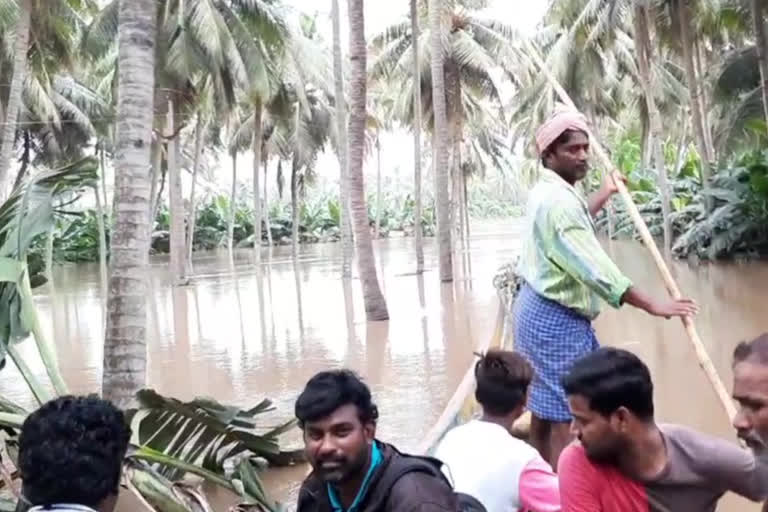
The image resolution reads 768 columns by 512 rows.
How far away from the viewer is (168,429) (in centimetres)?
523

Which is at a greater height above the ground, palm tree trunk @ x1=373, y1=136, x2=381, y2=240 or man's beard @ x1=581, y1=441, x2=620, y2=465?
palm tree trunk @ x1=373, y1=136, x2=381, y2=240

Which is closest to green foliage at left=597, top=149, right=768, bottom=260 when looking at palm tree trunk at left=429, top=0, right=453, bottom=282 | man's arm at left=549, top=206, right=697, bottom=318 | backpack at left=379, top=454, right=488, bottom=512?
palm tree trunk at left=429, top=0, right=453, bottom=282

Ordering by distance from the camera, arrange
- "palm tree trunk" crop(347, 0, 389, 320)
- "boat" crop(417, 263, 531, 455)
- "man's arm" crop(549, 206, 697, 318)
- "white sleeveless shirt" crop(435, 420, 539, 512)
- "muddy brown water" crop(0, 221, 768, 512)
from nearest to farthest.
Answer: "white sleeveless shirt" crop(435, 420, 539, 512) < "man's arm" crop(549, 206, 697, 318) < "boat" crop(417, 263, 531, 455) < "muddy brown water" crop(0, 221, 768, 512) < "palm tree trunk" crop(347, 0, 389, 320)

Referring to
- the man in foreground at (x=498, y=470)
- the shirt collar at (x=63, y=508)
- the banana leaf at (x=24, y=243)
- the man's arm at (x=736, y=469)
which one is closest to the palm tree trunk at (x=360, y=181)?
the banana leaf at (x=24, y=243)

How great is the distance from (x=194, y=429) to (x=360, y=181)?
26.6 ft

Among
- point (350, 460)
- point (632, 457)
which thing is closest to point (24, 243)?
point (350, 460)

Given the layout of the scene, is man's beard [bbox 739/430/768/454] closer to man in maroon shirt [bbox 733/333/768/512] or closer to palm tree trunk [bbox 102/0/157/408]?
man in maroon shirt [bbox 733/333/768/512]

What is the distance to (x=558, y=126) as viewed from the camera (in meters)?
3.66

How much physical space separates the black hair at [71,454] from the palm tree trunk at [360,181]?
35.6 ft

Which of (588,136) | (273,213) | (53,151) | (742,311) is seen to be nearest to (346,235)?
(742,311)

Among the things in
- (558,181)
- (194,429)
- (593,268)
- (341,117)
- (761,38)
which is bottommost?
(194,429)

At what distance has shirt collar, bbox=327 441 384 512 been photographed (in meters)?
2.34

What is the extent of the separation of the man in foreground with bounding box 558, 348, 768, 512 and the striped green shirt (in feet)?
3.35

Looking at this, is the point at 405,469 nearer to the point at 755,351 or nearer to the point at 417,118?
the point at 755,351
